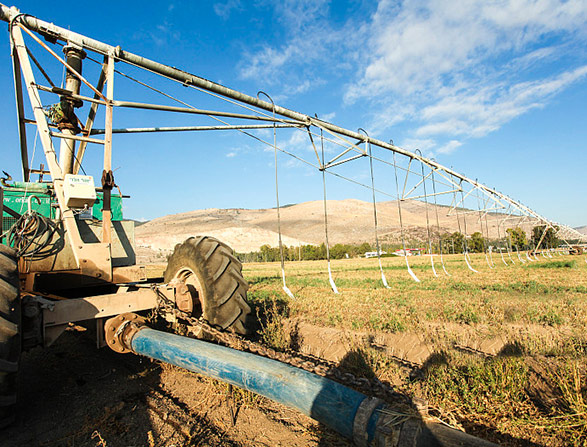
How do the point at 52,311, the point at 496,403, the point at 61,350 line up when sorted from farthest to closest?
the point at 61,350, the point at 52,311, the point at 496,403

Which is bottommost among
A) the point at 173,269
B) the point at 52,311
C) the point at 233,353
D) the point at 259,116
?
the point at 233,353

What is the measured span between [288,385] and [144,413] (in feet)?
6.14

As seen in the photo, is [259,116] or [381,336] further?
[259,116]

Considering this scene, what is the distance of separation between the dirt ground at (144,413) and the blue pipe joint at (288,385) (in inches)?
24.3

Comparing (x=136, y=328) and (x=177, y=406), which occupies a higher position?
(x=136, y=328)

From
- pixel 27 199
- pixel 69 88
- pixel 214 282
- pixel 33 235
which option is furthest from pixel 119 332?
pixel 69 88

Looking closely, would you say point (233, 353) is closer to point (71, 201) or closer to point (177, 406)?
point (177, 406)

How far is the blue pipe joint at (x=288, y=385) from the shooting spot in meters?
1.57

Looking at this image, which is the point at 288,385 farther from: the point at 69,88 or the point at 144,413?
the point at 69,88

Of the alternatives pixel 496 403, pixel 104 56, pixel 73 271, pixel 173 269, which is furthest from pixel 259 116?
pixel 496 403

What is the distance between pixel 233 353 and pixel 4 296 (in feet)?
5.82

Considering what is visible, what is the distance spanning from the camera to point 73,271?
3.93 metres

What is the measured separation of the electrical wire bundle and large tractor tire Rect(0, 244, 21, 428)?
1489 millimetres

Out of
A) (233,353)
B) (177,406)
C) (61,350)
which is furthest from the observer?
(61,350)
